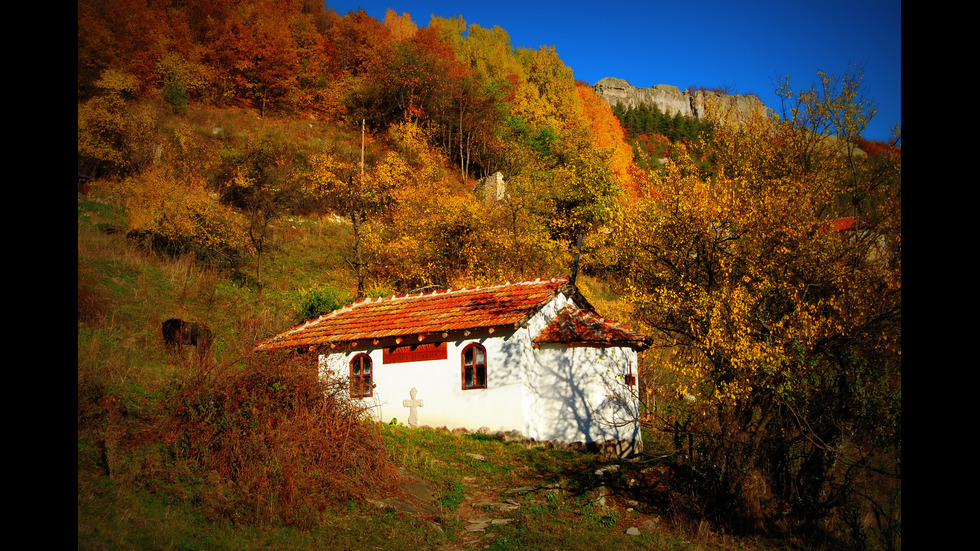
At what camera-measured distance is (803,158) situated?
39.3ft

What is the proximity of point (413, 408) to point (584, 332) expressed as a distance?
5.04 m

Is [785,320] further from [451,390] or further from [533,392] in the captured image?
[451,390]

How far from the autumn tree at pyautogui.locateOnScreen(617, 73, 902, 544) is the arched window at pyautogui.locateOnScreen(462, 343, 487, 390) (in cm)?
482

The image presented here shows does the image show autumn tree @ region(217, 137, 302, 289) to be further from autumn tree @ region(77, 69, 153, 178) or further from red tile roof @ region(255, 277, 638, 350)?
red tile roof @ region(255, 277, 638, 350)

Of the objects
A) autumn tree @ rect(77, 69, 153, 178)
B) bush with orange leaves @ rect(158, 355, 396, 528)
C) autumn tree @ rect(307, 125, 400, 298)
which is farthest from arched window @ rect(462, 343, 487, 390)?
autumn tree @ rect(77, 69, 153, 178)

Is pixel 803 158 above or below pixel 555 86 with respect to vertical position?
below

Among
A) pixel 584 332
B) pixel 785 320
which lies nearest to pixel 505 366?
pixel 584 332

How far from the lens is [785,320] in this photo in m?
9.28

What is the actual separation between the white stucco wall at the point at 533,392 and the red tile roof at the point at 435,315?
478 mm

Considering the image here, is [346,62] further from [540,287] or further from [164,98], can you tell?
[540,287]

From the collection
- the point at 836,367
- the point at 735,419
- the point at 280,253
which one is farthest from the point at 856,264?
the point at 280,253

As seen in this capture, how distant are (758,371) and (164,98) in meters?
42.8

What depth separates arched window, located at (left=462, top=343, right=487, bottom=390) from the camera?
14.9 metres

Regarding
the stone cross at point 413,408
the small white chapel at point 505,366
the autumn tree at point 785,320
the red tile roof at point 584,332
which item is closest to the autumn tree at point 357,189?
the small white chapel at point 505,366
